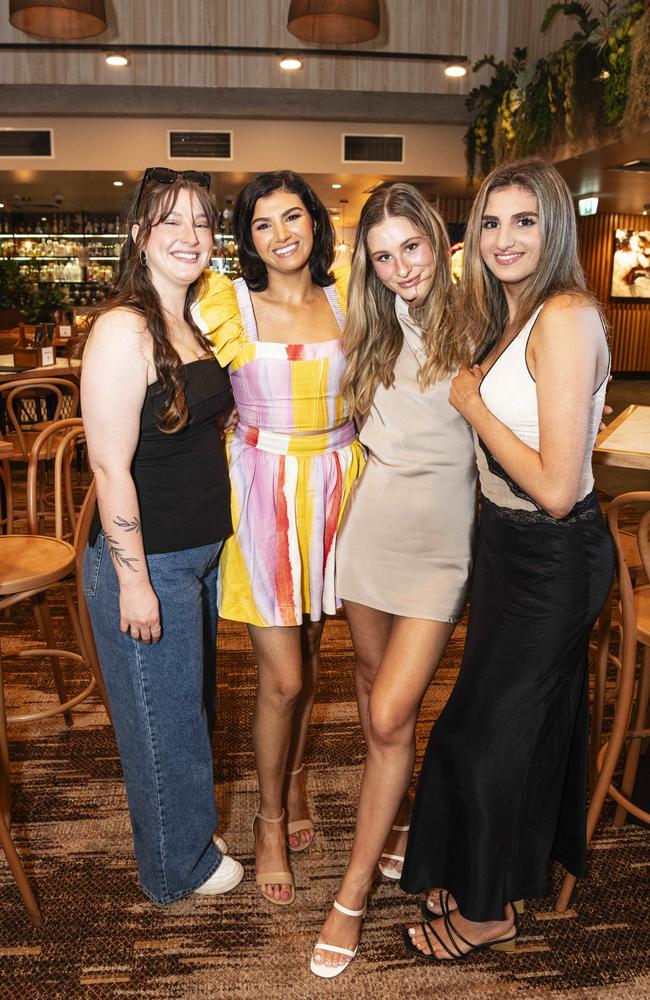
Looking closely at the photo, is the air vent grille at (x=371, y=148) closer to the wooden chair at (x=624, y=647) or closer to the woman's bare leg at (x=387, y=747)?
the wooden chair at (x=624, y=647)

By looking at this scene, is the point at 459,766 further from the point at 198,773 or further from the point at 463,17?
the point at 463,17

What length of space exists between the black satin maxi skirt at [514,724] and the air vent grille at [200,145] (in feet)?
26.9

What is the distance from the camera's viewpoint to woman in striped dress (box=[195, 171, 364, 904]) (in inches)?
74.1

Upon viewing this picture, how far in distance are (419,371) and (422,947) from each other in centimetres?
133

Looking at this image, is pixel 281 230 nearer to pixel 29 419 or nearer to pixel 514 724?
pixel 514 724

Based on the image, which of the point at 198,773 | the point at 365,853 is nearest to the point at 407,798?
the point at 365,853

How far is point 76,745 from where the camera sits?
2.86m

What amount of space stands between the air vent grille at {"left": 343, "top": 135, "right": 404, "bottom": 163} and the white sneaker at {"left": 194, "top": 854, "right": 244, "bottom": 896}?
8416mm

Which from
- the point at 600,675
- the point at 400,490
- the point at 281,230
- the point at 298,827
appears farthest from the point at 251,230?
the point at 298,827

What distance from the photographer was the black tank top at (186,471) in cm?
177

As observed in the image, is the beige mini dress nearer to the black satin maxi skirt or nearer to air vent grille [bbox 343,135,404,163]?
the black satin maxi skirt

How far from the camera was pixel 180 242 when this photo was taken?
5.72 ft

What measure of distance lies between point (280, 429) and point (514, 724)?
0.83 meters

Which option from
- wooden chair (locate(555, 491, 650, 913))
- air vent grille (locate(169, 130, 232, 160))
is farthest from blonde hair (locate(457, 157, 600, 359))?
air vent grille (locate(169, 130, 232, 160))
